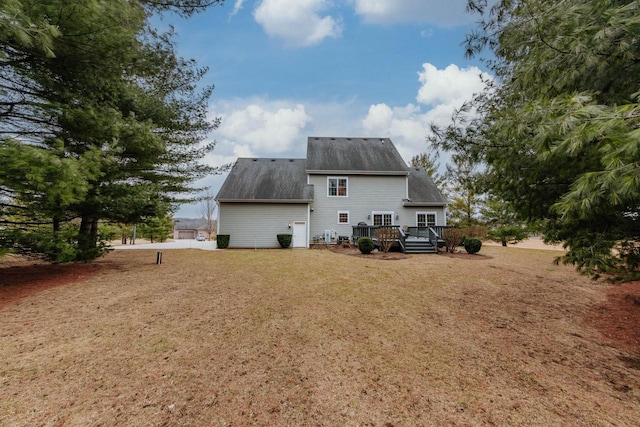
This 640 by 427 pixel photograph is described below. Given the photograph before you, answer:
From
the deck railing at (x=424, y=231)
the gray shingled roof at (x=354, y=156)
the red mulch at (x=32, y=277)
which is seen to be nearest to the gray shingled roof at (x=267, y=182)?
the gray shingled roof at (x=354, y=156)

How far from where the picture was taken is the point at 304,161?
20016 millimetres

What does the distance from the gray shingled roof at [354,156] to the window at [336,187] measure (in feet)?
1.81

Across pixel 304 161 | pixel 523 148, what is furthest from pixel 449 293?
pixel 304 161

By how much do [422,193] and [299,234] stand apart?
8935 millimetres

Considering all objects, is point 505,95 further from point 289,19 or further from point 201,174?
point 201,174

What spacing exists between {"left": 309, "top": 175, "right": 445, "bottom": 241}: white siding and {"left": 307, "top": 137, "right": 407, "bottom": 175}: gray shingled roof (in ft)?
1.76

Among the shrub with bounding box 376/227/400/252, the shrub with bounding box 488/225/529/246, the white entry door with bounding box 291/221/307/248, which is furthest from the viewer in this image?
the shrub with bounding box 488/225/529/246

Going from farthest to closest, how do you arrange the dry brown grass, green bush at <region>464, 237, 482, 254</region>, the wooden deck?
1. the wooden deck
2. green bush at <region>464, 237, 482, 254</region>
3. the dry brown grass

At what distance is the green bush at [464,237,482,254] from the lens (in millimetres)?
12102

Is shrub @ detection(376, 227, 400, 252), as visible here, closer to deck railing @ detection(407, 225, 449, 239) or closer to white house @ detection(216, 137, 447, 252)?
deck railing @ detection(407, 225, 449, 239)

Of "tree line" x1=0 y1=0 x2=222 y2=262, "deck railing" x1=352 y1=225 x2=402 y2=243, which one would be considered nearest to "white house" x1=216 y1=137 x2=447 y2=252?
"deck railing" x1=352 y1=225 x2=402 y2=243

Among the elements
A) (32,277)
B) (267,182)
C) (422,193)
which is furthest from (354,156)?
(32,277)

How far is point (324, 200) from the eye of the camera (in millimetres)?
16969

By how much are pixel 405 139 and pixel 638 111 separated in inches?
759
